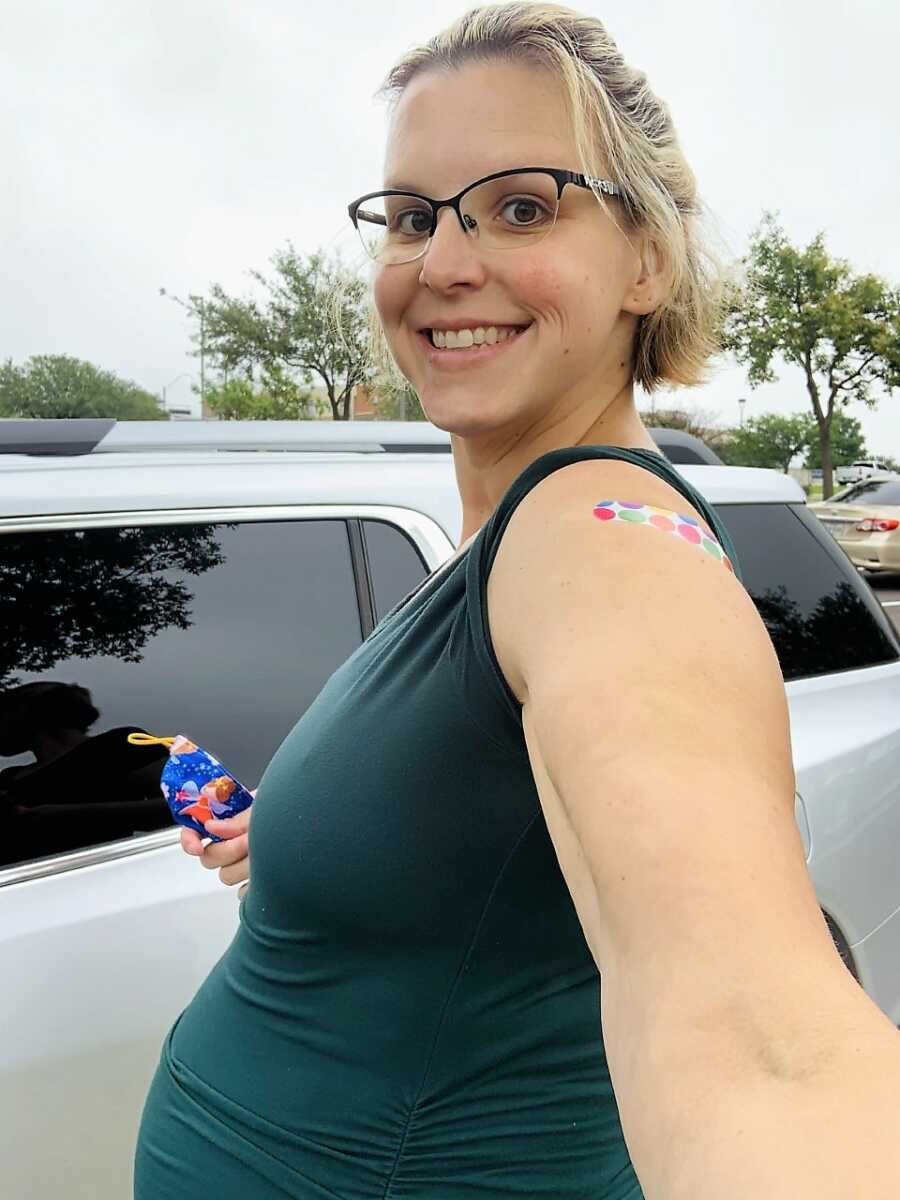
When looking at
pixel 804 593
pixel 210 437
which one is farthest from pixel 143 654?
pixel 804 593

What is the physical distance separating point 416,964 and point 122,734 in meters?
0.88

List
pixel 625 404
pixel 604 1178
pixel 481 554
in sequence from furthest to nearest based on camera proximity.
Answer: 1. pixel 625 404
2. pixel 604 1178
3. pixel 481 554

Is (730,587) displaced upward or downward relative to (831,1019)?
upward

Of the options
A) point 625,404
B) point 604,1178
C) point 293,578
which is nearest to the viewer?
point 604,1178

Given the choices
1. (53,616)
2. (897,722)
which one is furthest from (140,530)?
(897,722)

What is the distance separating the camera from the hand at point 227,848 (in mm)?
1352

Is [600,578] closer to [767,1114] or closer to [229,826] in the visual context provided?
[767,1114]

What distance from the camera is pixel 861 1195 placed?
0.44 meters

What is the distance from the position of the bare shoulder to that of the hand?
70cm

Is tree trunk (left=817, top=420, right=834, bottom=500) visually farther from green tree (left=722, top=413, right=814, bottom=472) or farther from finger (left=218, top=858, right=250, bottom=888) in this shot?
finger (left=218, top=858, right=250, bottom=888)

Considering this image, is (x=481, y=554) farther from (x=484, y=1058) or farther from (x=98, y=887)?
(x=98, y=887)

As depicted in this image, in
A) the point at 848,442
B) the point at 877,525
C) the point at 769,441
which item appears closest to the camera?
the point at 877,525

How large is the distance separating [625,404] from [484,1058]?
2.20 feet

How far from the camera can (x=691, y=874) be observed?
56cm
